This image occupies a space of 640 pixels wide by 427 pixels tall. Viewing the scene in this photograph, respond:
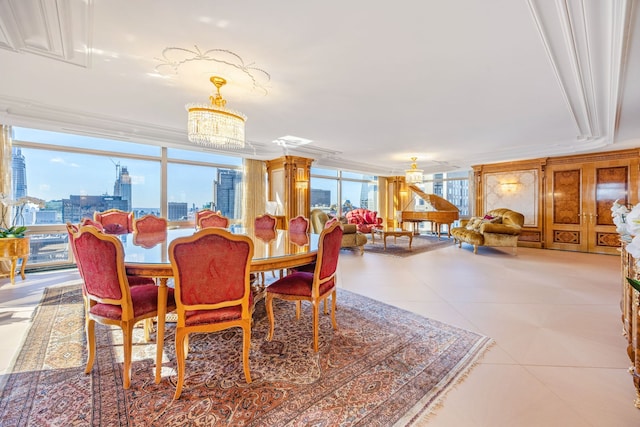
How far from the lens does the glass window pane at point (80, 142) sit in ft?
16.0

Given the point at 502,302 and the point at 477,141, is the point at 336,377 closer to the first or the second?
the point at 502,302

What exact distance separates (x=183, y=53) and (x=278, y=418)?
3.01 m

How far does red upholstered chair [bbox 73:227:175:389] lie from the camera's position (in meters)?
1.68

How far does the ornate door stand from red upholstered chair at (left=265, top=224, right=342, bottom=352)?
7663 mm

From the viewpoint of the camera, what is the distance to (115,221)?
15.9 feet

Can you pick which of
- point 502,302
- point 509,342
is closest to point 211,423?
point 509,342

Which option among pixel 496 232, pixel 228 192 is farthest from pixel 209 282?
pixel 496 232

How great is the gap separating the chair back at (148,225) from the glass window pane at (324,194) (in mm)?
5346

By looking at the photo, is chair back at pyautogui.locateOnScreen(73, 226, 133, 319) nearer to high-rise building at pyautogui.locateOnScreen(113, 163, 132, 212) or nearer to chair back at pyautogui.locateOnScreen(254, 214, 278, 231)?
chair back at pyautogui.locateOnScreen(254, 214, 278, 231)

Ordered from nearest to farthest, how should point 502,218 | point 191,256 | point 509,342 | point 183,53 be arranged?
point 191,256, point 509,342, point 183,53, point 502,218

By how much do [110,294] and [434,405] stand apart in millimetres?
2082

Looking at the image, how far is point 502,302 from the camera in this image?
10.6 ft

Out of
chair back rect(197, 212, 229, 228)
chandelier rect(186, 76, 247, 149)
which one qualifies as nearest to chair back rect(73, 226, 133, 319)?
chandelier rect(186, 76, 247, 149)

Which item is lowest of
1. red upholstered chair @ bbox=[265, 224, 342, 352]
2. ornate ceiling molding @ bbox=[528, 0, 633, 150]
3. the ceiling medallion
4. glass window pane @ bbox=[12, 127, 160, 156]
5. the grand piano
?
red upholstered chair @ bbox=[265, 224, 342, 352]
